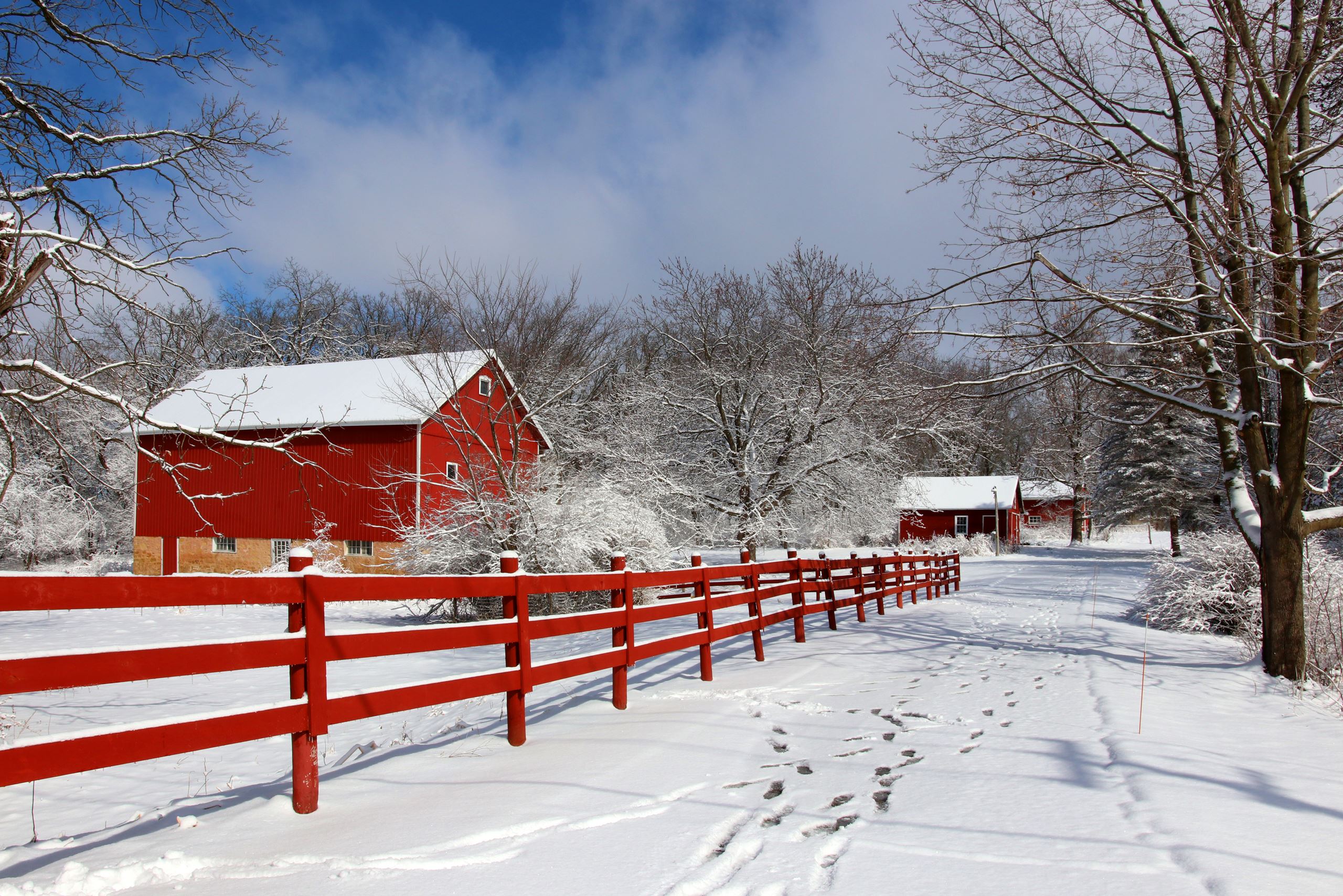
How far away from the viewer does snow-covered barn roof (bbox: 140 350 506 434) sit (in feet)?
69.2

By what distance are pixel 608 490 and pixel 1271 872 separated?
15.0 meters

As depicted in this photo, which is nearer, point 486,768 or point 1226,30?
point 486,768

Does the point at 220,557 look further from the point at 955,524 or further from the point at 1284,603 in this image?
the point at 955,524

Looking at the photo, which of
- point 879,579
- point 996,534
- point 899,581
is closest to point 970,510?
point 996,534

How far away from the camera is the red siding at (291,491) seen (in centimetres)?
2502

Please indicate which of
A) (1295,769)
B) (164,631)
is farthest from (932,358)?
(164,631)

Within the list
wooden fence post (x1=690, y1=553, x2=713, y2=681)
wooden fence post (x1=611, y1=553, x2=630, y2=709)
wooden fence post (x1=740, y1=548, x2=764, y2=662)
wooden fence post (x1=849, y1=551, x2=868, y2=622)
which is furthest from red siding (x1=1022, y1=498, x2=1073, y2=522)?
wooden fence post (x1=611, y1=553, x2=630, y2=709)

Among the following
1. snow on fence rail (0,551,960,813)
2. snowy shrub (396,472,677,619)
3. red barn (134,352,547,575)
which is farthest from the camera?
red barn (134,352,547,575)

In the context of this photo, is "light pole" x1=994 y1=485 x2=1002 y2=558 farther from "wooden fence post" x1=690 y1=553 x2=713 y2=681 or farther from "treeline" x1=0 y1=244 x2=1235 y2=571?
"wooden fence post" x1=690 y1=553 x2=713 y2=681

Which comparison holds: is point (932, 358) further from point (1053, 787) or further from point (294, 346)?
point (294, 346)

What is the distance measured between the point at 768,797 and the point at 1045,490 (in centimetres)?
6130

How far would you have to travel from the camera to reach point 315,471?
2623 cm

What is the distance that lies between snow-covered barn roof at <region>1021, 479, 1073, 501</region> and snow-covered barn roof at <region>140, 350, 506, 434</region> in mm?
45073

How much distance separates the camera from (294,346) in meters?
45.5
